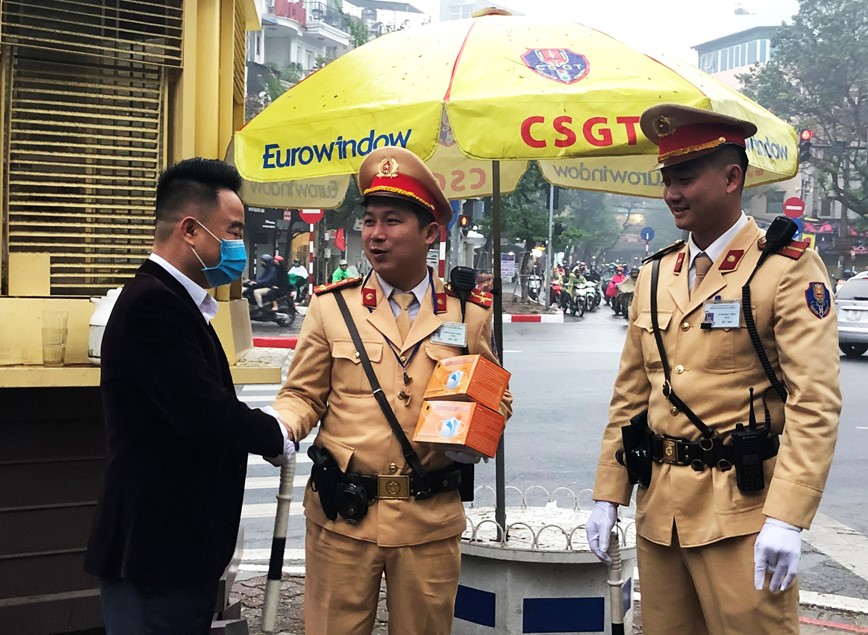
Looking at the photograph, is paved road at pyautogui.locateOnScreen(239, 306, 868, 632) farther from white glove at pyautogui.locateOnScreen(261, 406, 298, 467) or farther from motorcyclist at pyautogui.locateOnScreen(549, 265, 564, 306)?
motorcyclist at pyautogui.locateOnScreen(549, 265, 564, 306)

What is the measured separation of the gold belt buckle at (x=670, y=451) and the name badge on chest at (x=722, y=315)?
0.35 m

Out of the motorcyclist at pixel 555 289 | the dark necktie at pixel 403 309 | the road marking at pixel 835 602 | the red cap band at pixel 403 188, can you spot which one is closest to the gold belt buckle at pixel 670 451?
the dark necktie at pixel 403 309

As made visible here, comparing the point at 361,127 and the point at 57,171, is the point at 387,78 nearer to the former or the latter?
the point at 361,127

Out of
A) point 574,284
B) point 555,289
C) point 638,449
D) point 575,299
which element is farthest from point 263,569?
point 555,289

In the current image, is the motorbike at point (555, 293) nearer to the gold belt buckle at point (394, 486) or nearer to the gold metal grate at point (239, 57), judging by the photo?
the gold metal grate at point (239, 57)

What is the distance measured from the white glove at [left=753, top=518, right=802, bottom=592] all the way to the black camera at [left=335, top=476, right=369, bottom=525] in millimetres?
1113

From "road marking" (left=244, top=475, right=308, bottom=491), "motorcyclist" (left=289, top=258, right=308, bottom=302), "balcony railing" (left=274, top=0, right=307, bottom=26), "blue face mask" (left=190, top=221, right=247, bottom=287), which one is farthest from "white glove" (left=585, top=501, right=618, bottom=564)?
"balcony railing" (left=274, top=0, right=307, bottom=26)

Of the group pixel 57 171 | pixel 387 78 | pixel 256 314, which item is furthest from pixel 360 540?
pixel 256 314

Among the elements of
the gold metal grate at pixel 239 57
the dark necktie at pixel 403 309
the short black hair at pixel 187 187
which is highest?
the gold metal grate at pixel 239 57

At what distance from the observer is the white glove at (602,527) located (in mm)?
2998

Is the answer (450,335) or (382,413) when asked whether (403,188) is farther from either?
(382,413)

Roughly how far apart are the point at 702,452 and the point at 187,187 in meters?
1.61

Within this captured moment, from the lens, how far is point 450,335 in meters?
3.08

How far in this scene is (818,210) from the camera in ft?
213
